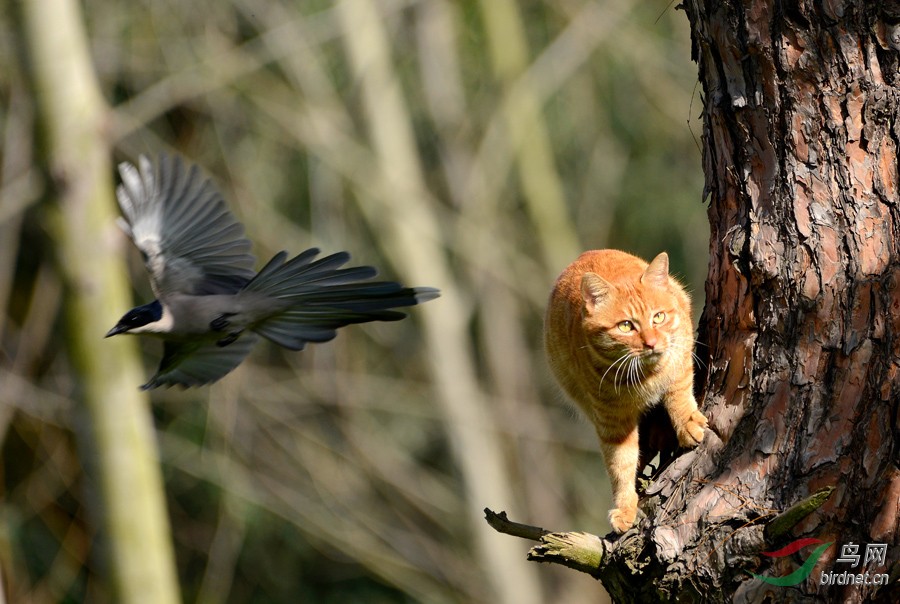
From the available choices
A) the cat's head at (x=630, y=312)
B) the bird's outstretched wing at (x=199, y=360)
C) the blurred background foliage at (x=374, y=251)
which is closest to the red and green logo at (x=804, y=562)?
the cat's head at (x=630, y=312)

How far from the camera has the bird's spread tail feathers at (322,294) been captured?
3.31 m

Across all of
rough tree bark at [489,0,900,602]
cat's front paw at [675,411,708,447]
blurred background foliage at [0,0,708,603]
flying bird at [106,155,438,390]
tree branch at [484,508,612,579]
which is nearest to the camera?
rough tree bark at [489,0,900,602]

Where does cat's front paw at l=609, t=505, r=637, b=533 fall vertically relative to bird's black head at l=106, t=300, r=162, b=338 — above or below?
below

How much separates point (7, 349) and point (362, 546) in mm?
3717

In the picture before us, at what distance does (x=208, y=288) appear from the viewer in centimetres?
383

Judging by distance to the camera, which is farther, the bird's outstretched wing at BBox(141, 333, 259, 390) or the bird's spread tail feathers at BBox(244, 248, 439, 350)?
the bird's outstretched wing at BBox(141, 333, 259, 390)

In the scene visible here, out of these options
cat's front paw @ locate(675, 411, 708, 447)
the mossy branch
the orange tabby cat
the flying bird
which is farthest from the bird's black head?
the mossy branch

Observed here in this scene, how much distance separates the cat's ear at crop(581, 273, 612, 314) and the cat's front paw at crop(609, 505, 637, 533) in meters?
0.71

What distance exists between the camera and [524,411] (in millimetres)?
10281

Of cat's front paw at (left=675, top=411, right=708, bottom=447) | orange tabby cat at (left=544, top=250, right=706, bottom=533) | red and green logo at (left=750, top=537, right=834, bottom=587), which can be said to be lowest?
red and green logo at (left=750, top=537, right=834, bottom=587)

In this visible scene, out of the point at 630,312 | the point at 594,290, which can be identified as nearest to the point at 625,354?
the point at 630,312

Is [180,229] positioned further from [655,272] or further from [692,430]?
[692,430]

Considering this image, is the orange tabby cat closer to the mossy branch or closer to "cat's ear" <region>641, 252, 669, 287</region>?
"cat's ear" <region>641, 252, 669, 287</region>

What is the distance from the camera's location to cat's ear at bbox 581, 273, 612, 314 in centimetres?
330
